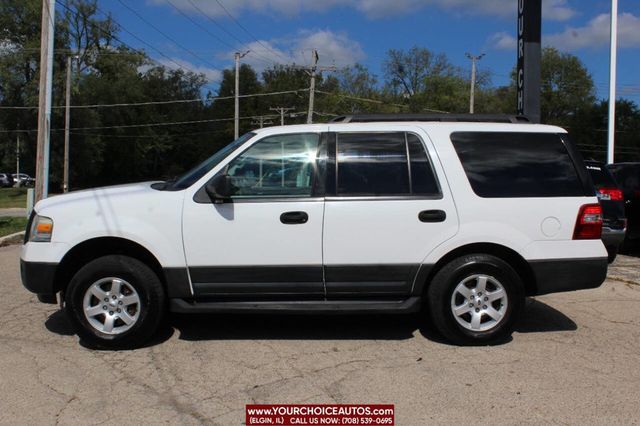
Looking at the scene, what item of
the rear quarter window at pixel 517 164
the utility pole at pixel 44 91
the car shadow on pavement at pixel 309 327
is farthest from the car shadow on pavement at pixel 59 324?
the utility pole at pixel 44 91

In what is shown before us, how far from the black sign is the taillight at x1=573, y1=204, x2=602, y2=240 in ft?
17.1

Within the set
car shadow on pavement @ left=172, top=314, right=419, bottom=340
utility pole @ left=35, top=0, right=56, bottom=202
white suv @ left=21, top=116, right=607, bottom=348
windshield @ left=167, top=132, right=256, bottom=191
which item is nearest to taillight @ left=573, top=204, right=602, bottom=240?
white suv @ left=21, top=116, right=607, bottom=348

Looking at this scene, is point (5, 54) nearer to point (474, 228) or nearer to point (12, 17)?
point (12, 17)

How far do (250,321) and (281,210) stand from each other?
1548 millimetres

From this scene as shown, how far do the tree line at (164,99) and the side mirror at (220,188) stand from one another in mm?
46658

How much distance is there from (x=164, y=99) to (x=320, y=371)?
7795 cm

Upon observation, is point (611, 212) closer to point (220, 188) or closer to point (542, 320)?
point (542, 320)

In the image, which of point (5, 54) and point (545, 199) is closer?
point (545, 199)

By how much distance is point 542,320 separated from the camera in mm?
5891

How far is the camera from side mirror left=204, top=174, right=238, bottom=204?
15.4 ft

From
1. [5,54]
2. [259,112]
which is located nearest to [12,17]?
[5,54]

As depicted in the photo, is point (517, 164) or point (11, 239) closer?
point (517, 164)

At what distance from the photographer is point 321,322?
576 cm

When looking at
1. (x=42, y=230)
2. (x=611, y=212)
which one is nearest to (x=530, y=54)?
(x=611, y=212)
